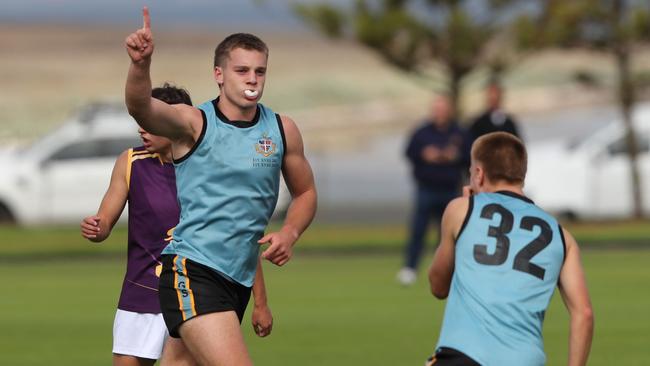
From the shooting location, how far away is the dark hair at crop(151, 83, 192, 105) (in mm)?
7629

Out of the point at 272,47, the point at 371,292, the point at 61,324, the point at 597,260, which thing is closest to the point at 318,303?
the point at 371,292

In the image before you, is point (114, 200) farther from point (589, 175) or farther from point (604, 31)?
point (604, 31)

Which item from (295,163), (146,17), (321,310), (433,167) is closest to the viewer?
(146,17)

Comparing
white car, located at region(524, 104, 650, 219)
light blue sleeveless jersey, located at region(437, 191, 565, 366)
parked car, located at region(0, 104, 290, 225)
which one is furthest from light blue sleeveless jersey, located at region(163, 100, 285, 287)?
parked car, located at region(0, 104, 290, 225)

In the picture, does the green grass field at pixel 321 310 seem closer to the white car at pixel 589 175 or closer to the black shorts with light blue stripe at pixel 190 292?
the black shorts with light blue stripe at pixel 190 292

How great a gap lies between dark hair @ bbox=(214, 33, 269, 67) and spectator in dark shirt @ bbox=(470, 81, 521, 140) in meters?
9.92

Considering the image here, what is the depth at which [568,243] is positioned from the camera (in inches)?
244

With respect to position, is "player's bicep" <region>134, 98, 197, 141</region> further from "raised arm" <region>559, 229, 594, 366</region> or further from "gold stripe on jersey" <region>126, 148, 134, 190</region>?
"raised arm" <region>559, 229, 594, 366</region>

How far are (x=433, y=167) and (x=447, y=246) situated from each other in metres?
11.2

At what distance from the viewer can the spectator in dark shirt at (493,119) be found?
55.2 ft

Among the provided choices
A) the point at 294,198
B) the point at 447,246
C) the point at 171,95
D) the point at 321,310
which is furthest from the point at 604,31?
the point at 447,246

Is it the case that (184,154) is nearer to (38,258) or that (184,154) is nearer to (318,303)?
(318,303)

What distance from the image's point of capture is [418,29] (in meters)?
29.4

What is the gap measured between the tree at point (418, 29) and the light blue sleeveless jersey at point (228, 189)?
2207 cm
